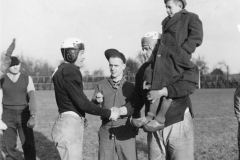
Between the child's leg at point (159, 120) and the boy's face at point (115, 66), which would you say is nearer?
the child's leg at point (159, 120)

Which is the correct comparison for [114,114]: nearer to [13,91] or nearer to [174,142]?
[174,142]

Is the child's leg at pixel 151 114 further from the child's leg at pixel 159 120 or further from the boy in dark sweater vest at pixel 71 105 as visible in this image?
the boy in dark sweater vest at pixel 71 105

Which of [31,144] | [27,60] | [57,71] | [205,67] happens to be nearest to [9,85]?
[31,144]

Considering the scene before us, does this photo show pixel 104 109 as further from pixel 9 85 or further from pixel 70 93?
pixel 9 85

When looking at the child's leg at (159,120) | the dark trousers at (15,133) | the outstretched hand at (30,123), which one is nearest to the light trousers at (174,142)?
the child's leg at (159,120)

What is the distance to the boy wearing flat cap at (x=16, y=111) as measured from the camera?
7.13 meters

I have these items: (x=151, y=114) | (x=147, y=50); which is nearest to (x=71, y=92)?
(x=147, y=50)

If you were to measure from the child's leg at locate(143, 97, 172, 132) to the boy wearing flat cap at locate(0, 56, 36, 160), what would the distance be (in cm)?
451

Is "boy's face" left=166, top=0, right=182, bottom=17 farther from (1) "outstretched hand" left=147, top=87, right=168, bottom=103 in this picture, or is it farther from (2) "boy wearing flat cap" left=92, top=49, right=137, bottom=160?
(2) "boy wearing flat cap" left=92, top=49, right=137, bottom=160

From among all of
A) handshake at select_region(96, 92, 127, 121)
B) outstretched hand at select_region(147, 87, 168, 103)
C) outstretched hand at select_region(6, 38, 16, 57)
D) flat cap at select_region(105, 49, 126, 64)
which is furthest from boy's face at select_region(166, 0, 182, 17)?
outstretched hand at select_region(6, 38, 16, 57)

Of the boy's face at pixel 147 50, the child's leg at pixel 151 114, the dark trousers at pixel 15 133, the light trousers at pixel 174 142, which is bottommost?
the dark trousers at pixel 15 133

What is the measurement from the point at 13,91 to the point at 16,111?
1.60 ft

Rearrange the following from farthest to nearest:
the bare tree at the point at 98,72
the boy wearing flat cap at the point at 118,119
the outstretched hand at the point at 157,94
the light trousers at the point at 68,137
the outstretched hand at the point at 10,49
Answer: the bare tree at the point at 98,72 → the outstretched hand at the point at 10,49 → the boy wearing flat cap at the point at 118,119 → the light trousers at the point at 68,137 → the outstretched hand at the point at 157,94

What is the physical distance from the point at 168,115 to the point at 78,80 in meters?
1.57
